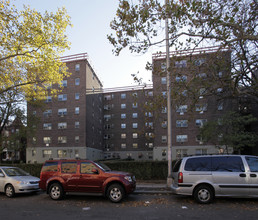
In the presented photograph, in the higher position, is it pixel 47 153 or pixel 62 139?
pixel 62 139

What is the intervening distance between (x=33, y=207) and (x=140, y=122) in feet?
163

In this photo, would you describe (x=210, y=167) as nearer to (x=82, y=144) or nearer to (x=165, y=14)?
(x=165, y=14)

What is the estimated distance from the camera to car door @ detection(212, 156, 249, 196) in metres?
8.42

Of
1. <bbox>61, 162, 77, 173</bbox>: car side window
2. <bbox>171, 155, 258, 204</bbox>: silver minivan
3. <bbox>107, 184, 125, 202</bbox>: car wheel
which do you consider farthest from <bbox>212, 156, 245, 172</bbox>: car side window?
<bbox>61, 162, 77, 173</bbox>: car side window

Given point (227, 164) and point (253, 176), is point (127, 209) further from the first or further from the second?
point (253, 176)

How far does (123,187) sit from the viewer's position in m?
9.07

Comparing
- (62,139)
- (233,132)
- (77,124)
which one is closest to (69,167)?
(233,132)

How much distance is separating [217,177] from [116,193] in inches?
156

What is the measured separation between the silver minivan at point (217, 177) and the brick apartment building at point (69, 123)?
116ft

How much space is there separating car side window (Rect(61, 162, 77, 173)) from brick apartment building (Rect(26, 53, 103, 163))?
33.4 m

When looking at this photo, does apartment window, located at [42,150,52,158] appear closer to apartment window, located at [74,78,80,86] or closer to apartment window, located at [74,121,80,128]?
apartment window, located at [74,121,80,128]

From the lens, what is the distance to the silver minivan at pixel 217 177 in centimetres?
842

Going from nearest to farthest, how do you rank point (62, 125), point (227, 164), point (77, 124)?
point (227, 164) < point (77, 124) < point (62, 125)

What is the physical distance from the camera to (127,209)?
7918 millimetres
